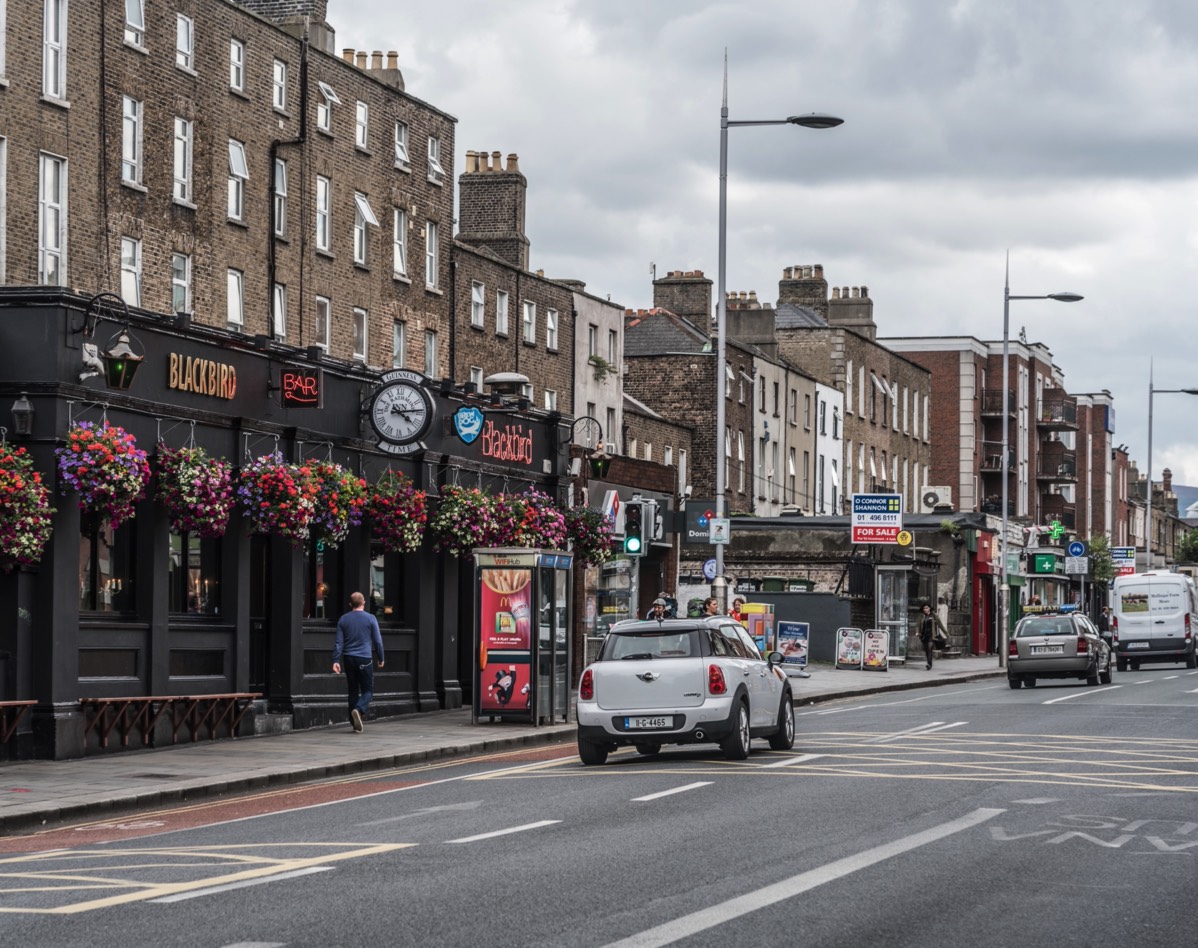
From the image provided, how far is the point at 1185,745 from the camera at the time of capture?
23641 millimetres

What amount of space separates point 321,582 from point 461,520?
279cm

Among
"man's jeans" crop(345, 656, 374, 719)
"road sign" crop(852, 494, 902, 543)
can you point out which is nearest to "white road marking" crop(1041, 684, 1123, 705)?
"road sign" crop(852, 494, 902, 543)

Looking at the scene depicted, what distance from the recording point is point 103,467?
71.5 ft

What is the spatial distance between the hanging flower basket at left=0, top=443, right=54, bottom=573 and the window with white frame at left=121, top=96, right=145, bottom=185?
1649 centimetres

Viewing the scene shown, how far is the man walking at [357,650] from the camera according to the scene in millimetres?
26047

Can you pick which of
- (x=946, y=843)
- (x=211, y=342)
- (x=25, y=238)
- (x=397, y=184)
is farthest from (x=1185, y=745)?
(x=397, y=184)

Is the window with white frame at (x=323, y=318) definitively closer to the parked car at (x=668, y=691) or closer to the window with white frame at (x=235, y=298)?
the window with white frame at (x=235, y=298)

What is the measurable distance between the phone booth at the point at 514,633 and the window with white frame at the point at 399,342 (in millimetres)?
19977

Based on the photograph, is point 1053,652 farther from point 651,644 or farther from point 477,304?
point 651,644

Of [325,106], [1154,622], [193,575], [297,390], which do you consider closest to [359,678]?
[193,575]

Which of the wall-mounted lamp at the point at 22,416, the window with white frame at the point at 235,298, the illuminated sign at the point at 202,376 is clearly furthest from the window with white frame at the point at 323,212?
the wall-mounted lamp at the point at 22,416

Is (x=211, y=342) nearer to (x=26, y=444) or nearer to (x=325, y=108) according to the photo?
(x=26, y=444)

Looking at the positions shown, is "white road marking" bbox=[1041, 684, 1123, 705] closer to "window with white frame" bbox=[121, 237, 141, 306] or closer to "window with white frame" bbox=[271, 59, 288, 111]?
"window with white frame" bbox=[121, 237, 141, 306]

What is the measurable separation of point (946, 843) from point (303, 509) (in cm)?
1352
